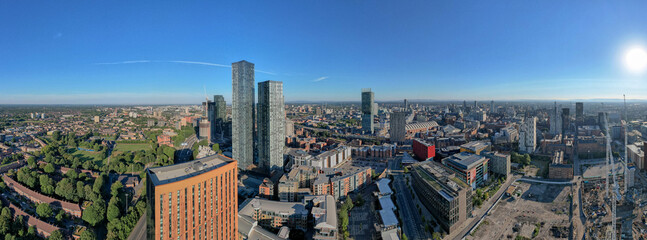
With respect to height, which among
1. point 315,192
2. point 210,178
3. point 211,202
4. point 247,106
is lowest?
point 315,192

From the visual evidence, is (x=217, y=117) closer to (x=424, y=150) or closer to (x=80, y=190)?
(x=80, y=190)

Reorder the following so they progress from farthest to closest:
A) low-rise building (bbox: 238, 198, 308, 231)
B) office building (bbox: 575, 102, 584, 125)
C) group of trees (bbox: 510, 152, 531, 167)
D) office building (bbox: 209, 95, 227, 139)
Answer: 1. office building (bbox: 575, 102, 584, 125)
2. office building (bbox: 209, 95, 227, 139)
3. group of trees (bbox: 510, 152, 531, 167)
4. low-rise building (bbox: 238, 198, 308, 231)

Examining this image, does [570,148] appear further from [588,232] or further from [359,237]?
[359,237]

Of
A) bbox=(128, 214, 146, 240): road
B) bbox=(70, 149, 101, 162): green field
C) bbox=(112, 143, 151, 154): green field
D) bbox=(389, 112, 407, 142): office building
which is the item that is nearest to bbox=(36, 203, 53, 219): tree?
bbox=(128, 214, 146, 240): road

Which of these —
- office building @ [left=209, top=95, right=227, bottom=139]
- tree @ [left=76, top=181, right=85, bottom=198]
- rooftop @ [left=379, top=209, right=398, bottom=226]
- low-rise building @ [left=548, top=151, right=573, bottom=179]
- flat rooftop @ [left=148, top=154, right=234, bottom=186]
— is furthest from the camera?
office building @ [left=209, top=95, right=227, bottom=139]

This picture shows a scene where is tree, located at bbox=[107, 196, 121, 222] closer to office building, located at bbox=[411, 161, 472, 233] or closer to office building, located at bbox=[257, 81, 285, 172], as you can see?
office building, located at bbox=[257, 81, 285, 172]

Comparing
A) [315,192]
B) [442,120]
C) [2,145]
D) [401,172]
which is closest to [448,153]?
[401,172]
